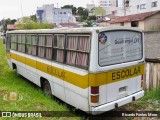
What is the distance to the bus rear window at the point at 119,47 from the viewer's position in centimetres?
593

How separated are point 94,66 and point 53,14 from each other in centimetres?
9179

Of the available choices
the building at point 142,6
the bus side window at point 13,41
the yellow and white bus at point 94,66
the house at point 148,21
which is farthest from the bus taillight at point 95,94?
the building at point 142,6

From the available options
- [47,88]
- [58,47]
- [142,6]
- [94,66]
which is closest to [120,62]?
[94,66]

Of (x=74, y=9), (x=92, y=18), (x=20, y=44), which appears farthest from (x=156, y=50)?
(x=74, y=9)

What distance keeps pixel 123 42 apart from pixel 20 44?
6.18 metres

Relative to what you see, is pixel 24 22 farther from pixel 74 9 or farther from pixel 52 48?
pixel 74 9

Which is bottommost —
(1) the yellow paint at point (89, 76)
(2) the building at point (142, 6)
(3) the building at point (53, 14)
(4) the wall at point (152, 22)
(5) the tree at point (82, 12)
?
(1) the yellow paint at point (89, 76)

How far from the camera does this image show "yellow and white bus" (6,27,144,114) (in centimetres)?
585

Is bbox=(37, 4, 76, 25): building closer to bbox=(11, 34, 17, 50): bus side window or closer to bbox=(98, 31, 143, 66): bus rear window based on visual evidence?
bbox=(11, 34, 17, 50): bus side window

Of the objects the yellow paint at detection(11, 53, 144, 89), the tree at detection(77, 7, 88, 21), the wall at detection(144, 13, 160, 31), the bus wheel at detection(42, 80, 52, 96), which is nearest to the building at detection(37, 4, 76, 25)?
the tree at detection(77, 7, 88, 21)

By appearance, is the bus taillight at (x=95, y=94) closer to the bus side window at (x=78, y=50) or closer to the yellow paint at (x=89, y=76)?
the yellow paint at (x=89, y=76)

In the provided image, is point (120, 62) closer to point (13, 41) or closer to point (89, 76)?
point (89, 76)

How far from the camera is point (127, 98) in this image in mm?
6676

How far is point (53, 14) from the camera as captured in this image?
95.0 meters
